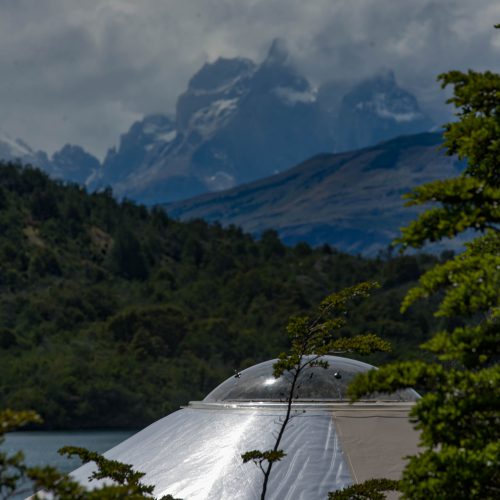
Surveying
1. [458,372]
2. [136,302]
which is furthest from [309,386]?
[136,302]

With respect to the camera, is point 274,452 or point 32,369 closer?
point 274,452

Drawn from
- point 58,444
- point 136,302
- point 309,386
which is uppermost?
point 136,302

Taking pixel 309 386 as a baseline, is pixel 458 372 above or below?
above

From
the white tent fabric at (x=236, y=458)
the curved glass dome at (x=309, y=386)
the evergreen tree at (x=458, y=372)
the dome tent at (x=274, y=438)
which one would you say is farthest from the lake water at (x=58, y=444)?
the evergreen tree at (x=458, y=372)

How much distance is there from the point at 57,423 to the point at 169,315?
20.7 metres

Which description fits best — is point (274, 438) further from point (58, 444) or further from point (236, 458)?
point (58, 444)

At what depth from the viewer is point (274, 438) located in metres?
14.2

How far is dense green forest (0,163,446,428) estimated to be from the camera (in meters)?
106

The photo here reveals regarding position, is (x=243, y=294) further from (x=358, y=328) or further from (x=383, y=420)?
(x=383, y=420)

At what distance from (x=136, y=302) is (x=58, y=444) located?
51.7 metres

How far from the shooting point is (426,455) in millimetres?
8266

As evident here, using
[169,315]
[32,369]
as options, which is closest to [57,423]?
[32,369]

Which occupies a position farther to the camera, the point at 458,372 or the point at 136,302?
the point at 136,302

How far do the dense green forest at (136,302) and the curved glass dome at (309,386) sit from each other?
75426mm
